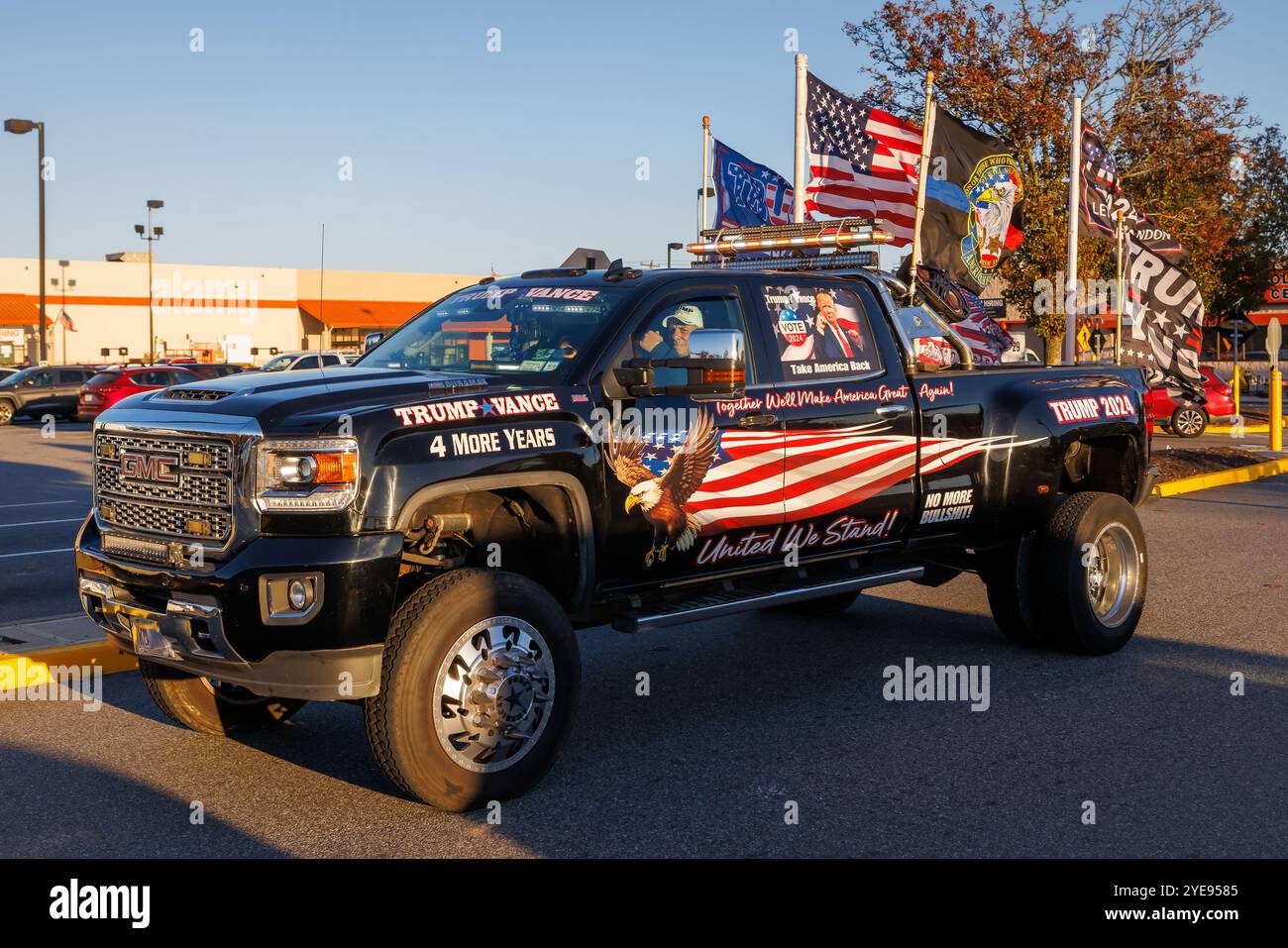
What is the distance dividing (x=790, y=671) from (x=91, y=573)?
376 cm

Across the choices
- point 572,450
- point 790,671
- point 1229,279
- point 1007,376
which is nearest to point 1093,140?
point 1007,376

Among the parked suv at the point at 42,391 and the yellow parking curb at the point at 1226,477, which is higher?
the parked suv at the point at 42,391

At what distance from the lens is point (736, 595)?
6.19 meters

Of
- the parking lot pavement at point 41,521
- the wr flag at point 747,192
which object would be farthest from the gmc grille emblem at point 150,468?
the wr flag at point 747,192

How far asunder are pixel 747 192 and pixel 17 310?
5084 centimetres

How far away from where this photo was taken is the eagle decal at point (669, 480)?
5.70m

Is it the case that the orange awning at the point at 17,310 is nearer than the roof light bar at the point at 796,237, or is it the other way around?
the roof light bar at the point at 796,237

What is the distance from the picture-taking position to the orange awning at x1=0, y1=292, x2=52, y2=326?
58.2 meters

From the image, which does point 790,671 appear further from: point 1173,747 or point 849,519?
point 1173,747

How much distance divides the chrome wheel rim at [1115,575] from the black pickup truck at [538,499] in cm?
9

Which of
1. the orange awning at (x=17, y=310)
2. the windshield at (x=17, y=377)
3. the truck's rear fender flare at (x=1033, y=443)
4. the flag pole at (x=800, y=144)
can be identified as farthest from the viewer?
the orange awning at (x=17, y=310)

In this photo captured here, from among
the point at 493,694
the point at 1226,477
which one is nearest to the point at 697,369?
the point at 493,694

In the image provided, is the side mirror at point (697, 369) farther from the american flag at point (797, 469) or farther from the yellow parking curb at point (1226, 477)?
the yellow parking curb at point (1226, 477)

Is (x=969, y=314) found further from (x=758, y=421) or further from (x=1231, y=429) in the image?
(x=1231, y=429)
